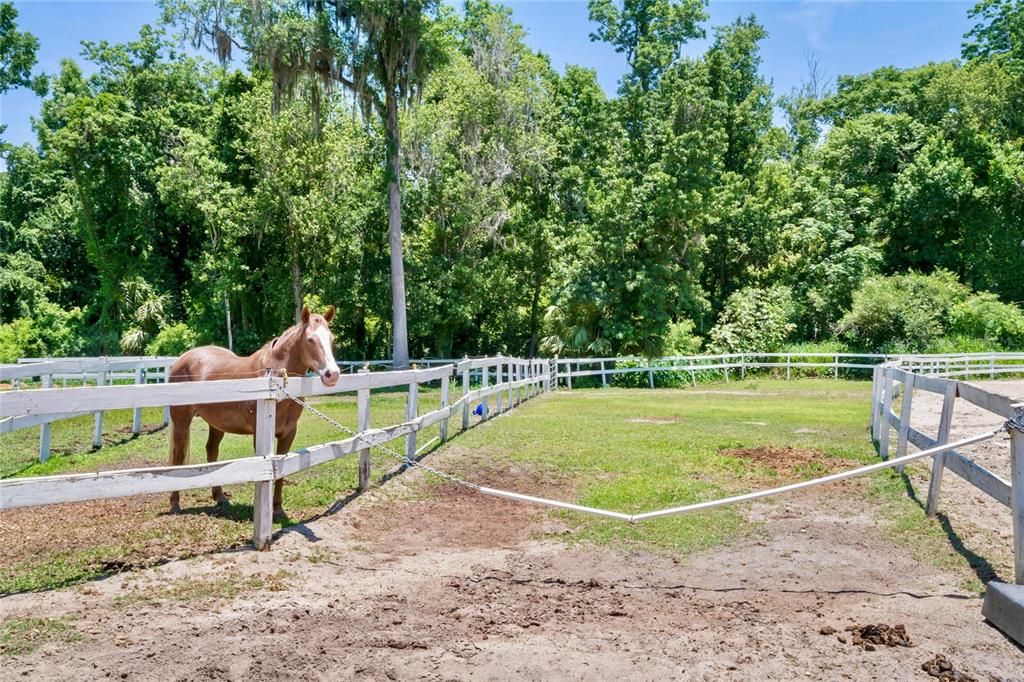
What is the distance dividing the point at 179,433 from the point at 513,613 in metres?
3.98

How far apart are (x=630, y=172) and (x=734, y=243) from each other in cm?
884

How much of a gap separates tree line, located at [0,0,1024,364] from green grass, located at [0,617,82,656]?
22960 millimetres

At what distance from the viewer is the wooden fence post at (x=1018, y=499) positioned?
16.1 feet

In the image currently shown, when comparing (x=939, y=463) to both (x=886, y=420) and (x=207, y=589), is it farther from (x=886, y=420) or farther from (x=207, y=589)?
(x=207, y=589)

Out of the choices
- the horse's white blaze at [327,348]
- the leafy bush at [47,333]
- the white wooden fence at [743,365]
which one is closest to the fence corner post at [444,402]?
the horse's white blaze at [327,348]

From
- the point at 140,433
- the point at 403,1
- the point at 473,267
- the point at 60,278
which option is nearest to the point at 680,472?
the point at 140,433

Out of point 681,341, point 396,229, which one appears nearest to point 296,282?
point 396,229

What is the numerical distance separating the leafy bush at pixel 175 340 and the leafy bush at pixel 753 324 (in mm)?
24106

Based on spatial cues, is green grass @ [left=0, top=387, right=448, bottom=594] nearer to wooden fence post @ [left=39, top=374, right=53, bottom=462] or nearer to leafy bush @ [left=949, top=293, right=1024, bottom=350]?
wooden fence post @ [left=39, top=374, right=53, bottom=462]

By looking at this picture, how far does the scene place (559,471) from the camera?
376 inches

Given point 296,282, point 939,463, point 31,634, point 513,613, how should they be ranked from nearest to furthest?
point 31,634 → point 513,613 → point 939,463 → point 296,282

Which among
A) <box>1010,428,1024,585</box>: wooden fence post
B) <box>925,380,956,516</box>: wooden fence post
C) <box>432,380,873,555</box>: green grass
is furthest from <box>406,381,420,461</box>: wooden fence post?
<box>1010,428,1024,585</box>: wooden fence post

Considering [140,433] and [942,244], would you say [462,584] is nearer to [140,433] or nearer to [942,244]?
[140,433]

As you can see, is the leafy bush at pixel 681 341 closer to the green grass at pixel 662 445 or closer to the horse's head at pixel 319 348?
the green grass at pixel 662 445
